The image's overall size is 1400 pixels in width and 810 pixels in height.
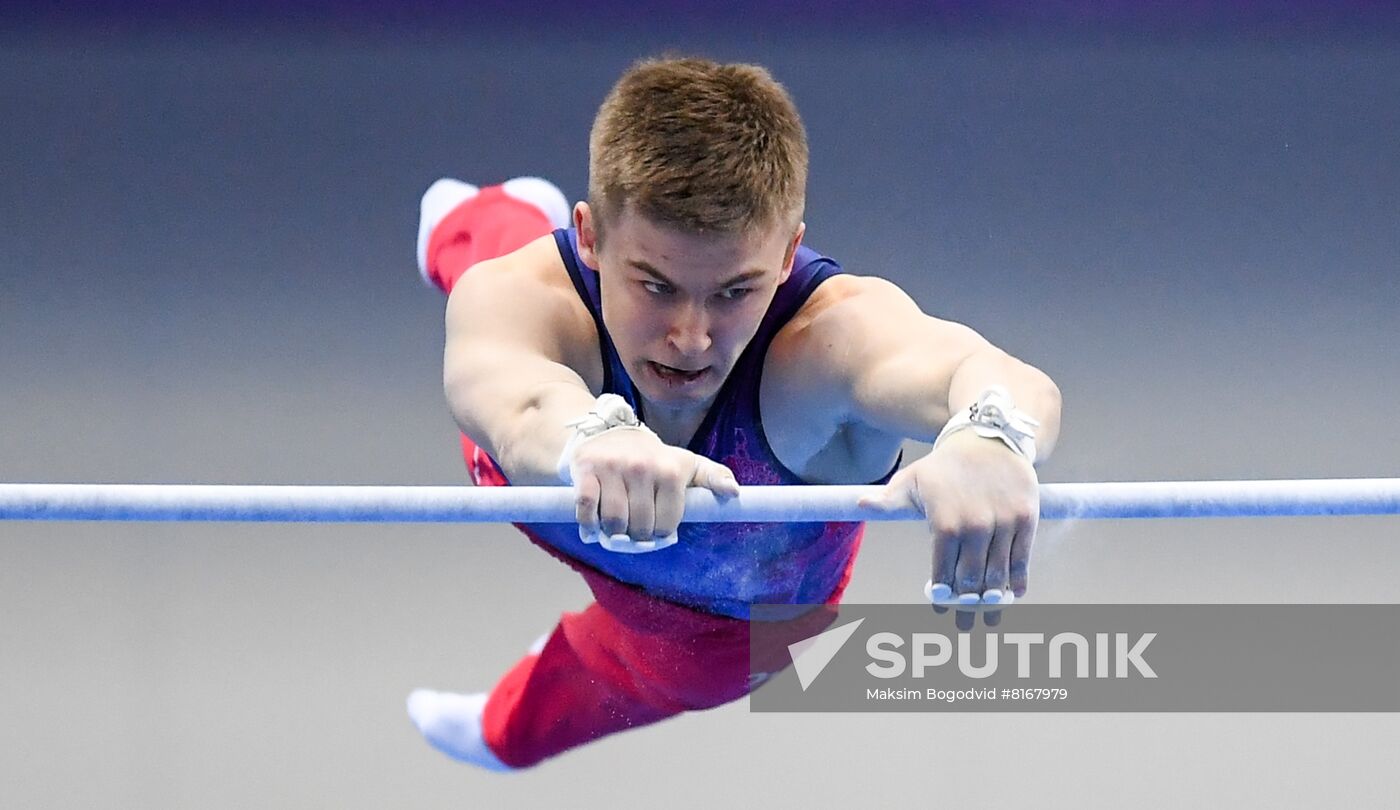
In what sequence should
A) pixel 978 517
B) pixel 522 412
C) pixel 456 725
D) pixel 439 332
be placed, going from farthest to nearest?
pixel 439 332, pixel 456 725, pixel 522 412, pixel 978 517

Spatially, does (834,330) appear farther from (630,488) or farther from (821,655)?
(821,655)

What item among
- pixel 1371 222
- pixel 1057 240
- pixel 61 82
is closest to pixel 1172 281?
pixel 1057 240

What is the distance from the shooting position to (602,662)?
3.86 ft

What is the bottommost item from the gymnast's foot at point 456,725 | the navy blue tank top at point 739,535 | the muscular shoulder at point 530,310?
the gymnast's foot at point 456,725

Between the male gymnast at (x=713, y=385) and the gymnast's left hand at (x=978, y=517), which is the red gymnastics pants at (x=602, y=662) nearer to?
the male gymnast at (x=713, y=385)

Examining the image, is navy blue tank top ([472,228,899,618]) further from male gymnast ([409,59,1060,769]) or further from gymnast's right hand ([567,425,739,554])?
gymnast's right hand ([567,425,739,554])

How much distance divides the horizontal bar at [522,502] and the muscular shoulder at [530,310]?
164mm

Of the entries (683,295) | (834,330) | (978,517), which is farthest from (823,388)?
(978,517)

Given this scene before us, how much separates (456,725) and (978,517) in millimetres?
793

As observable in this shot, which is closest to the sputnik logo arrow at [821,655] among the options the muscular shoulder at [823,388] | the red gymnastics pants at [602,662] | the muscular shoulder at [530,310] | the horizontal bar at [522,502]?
the red gymnastics pants at [602,662]

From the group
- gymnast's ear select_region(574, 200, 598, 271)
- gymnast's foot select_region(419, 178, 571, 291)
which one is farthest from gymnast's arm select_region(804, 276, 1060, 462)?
gymnast's foot select_region(419, 178, 571, 291)

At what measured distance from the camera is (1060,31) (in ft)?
6.54

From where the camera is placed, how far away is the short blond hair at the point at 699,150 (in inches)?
32.0

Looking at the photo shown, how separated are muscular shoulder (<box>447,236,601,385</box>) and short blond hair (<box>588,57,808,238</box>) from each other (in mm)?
86
